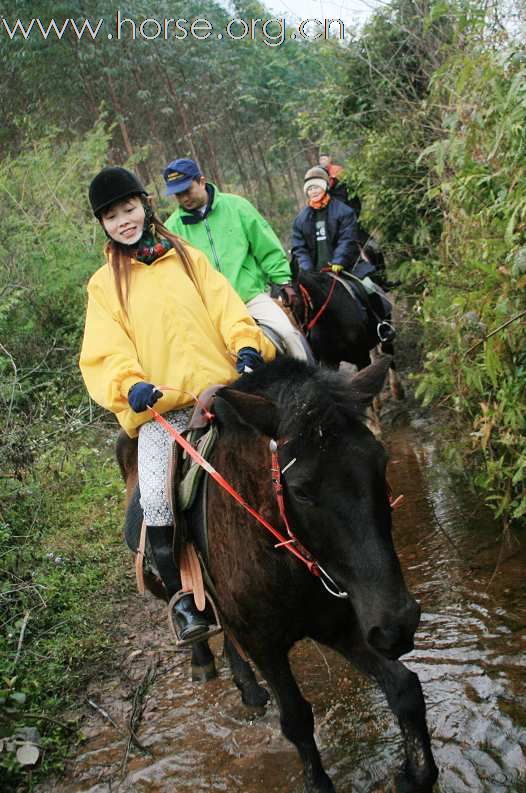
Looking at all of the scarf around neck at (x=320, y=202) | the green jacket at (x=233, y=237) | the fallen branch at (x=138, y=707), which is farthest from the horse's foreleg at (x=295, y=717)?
the scarf around neck at (x=320, y=202)

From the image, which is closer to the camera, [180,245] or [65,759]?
[180,245]

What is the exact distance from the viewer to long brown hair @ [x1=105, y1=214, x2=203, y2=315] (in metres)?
3.71

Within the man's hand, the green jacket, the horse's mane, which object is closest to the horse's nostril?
the horse's mane

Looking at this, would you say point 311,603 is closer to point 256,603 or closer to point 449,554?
point 256,603

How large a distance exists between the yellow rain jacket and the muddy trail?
5.77 ft

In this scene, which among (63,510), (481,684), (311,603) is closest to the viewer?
(311,603)

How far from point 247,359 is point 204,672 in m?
2.40

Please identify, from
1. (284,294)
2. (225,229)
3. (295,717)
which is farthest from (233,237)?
(295,717)

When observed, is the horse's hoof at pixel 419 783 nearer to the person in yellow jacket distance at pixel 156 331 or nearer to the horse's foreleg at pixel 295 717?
the horse's foreleg at pixel 295 717

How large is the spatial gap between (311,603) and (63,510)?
17.4 ft

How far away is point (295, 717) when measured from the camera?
3197 mm

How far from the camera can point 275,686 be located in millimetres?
3232

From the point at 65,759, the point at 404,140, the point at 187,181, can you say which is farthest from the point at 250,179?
the point at 65,759

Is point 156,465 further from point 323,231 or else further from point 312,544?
point 323,231
